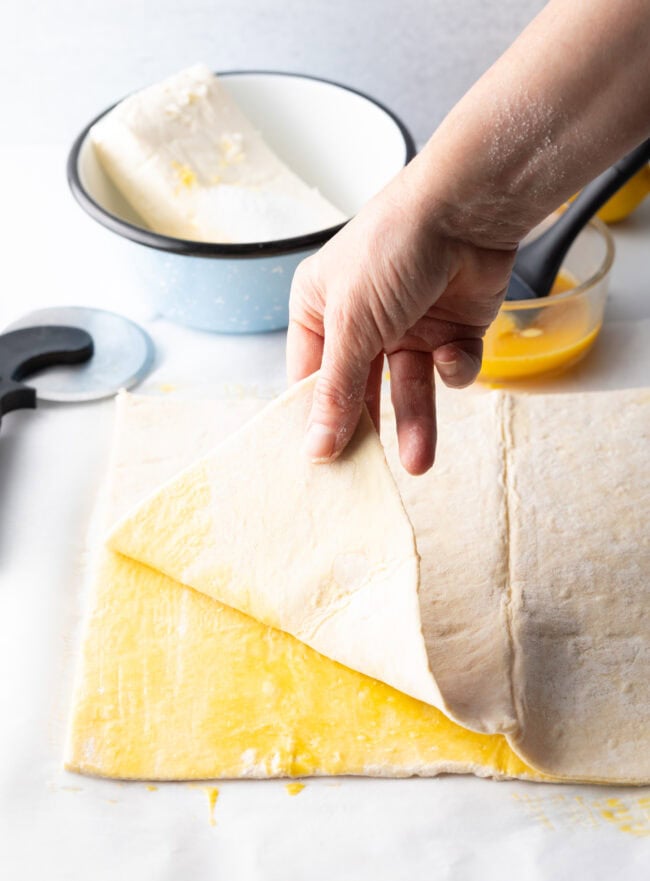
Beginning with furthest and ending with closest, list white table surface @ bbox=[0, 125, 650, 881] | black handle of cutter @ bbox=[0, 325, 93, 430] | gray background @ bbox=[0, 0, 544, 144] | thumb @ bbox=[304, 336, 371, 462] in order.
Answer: gray background @ bbox=[0, 0, 544, 144] < black handle of cutter @ bbox=[0, 325, 93, 430] < thumb @ bbox=[304, 336, 371, 462] < white table surface @ bbox=[0, 125, 650, 881]

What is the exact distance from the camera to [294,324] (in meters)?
1.35

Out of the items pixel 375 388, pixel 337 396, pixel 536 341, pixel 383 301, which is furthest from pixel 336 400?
pixel 536 341

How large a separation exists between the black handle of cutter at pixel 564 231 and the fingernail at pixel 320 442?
712 mm

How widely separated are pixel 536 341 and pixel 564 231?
21 centimetres

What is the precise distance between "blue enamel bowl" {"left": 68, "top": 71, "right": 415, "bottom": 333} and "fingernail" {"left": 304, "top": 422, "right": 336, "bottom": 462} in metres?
0.50

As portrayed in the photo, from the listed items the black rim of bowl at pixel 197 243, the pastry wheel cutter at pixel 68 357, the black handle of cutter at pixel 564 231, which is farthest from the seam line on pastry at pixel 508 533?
the pastry wheel cutter at pixel 68 357

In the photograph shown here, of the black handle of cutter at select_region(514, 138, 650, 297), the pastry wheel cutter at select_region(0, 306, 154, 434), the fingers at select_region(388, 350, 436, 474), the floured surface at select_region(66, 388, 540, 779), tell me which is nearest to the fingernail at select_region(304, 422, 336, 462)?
the fingers at select_region(388, 350, 436, 474)

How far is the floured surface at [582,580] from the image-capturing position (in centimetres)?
118

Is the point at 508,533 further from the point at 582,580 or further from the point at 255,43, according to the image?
the point at 255,43


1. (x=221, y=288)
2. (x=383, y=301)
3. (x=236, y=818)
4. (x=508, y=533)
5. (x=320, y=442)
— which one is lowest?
(x=236, y=818)

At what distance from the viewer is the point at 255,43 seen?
2.25 meters

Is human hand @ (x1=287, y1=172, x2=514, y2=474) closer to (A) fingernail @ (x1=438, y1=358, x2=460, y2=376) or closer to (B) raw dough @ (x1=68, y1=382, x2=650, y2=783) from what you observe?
(A) fingernail @ (x1=438, y1=358, x2=460, y2=376)

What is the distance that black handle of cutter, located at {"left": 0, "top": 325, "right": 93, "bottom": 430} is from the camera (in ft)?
5.65

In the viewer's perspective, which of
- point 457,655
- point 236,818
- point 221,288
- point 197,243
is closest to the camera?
point 236,818
